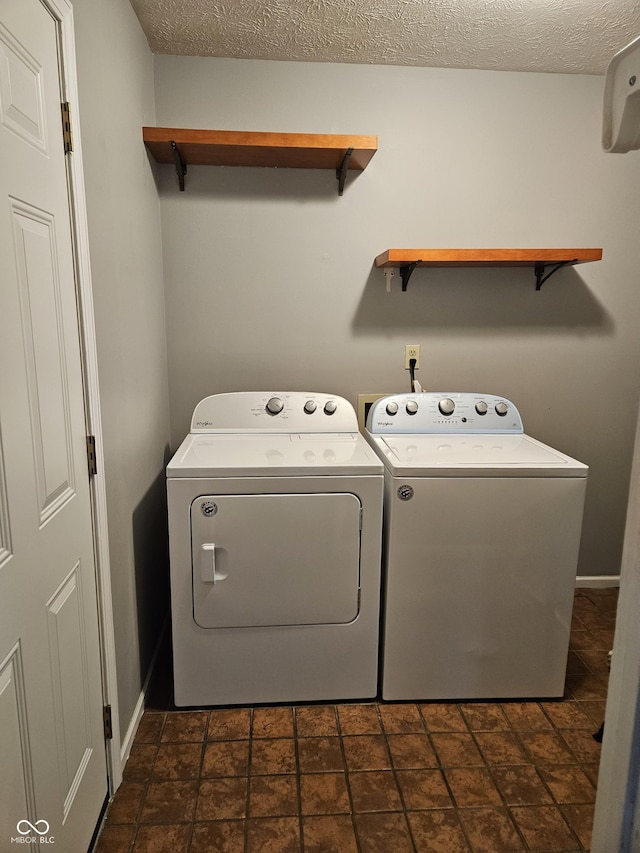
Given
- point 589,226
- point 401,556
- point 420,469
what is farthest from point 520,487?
point 589,226

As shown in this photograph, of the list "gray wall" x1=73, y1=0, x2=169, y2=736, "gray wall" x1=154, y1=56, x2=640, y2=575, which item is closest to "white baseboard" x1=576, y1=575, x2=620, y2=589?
"gray wall" x1=154, y1=56, x2=640, y2=575

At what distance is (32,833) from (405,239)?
2316 millimetres

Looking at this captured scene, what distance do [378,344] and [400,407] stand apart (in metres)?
0.38

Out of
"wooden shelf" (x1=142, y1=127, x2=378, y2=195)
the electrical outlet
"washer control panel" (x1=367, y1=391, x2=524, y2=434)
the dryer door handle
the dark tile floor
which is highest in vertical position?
"wooden shelf" (x1=142, y1=127, x2=378, y2=195)

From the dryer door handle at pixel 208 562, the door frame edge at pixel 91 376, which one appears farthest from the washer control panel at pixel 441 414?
the door frame edge at pixel 91 376

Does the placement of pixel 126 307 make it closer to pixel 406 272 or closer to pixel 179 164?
pixel 179 164

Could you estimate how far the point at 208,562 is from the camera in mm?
1781

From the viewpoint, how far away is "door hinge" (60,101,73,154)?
3.99 feet

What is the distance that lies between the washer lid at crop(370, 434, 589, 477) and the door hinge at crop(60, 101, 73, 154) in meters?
1.26

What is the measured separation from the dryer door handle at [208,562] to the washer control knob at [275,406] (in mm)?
687

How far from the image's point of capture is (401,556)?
6.10ft

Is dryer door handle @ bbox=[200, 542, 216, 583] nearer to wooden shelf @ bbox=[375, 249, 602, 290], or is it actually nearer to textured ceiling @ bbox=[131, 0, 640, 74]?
wooden shelf @ bbox=[375, 249, 602, 290]

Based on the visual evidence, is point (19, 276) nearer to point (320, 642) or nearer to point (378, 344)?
point (320, 642)

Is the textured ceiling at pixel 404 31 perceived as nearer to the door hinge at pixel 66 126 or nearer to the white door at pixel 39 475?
the door hinge at pixel 66 126
